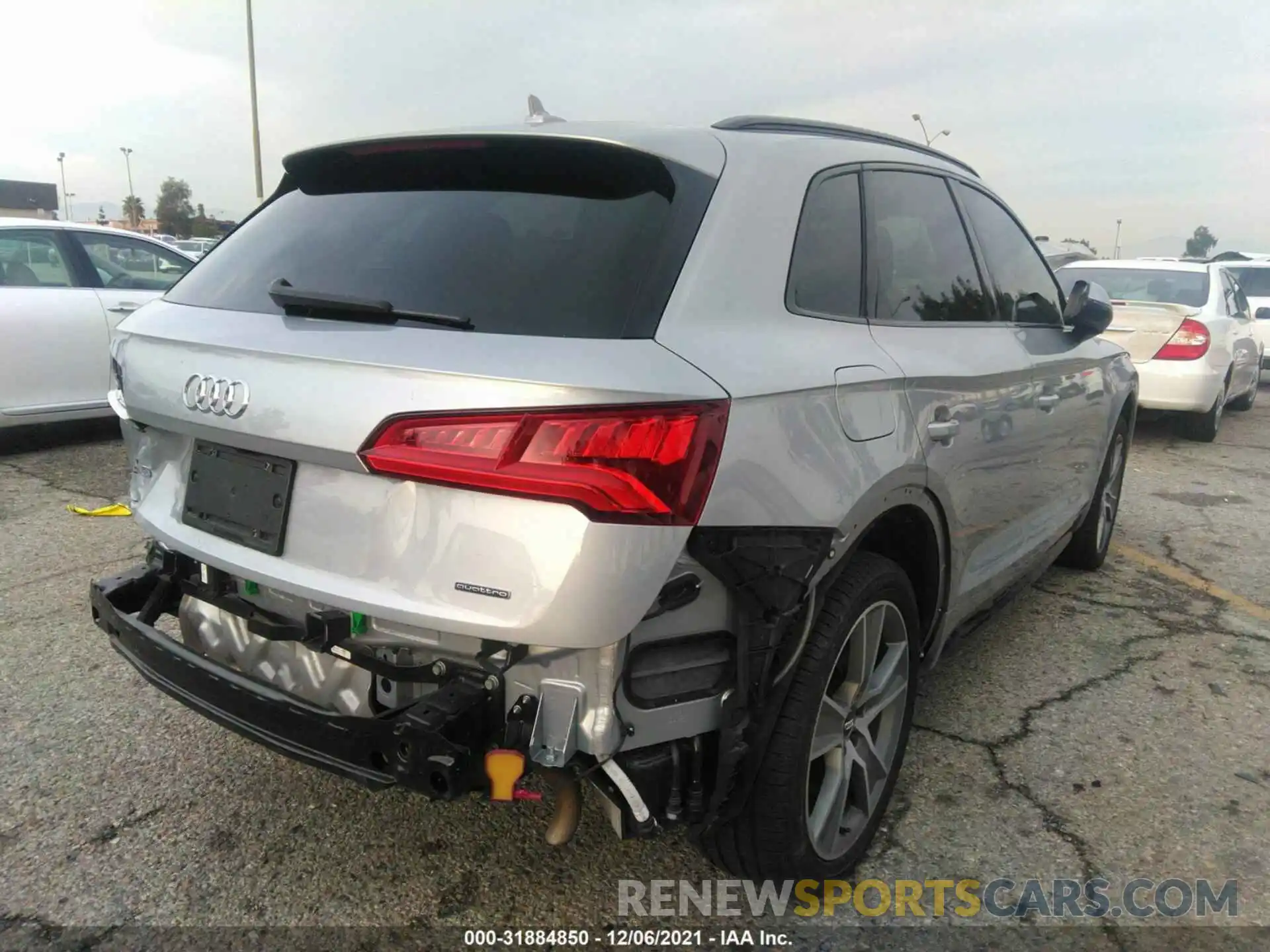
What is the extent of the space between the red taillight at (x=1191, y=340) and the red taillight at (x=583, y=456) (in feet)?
26.2

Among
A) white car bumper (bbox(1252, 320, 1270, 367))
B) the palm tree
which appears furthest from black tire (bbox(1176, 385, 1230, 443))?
the palm tree

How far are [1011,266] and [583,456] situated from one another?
2.45m

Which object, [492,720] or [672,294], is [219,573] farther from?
[672,294]

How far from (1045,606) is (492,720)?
336 cm

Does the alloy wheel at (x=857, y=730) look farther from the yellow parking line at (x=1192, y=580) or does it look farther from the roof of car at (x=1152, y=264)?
the roof of car at (x=1152, y=264)

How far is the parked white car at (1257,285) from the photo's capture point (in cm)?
1318

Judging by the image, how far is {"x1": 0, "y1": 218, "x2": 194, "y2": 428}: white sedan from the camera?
6.30 m

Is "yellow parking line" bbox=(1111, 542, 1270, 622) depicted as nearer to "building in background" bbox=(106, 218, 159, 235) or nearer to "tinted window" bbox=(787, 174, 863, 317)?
"tinted window" bbox=(787, 174, 863, 317)

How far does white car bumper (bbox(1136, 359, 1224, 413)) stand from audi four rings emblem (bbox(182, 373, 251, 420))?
8.14m

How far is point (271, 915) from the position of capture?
225cm

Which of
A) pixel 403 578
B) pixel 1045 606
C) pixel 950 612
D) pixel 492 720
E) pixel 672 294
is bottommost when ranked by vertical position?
pixel 1045 606

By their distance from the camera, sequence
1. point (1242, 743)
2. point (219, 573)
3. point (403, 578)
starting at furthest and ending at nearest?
point (1242, 743)
point (219, 573)
point (403, 578)

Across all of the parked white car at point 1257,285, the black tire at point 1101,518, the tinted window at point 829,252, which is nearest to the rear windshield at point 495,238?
the tinted window at point 829,252

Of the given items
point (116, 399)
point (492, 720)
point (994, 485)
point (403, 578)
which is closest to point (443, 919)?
point (492, 720)
